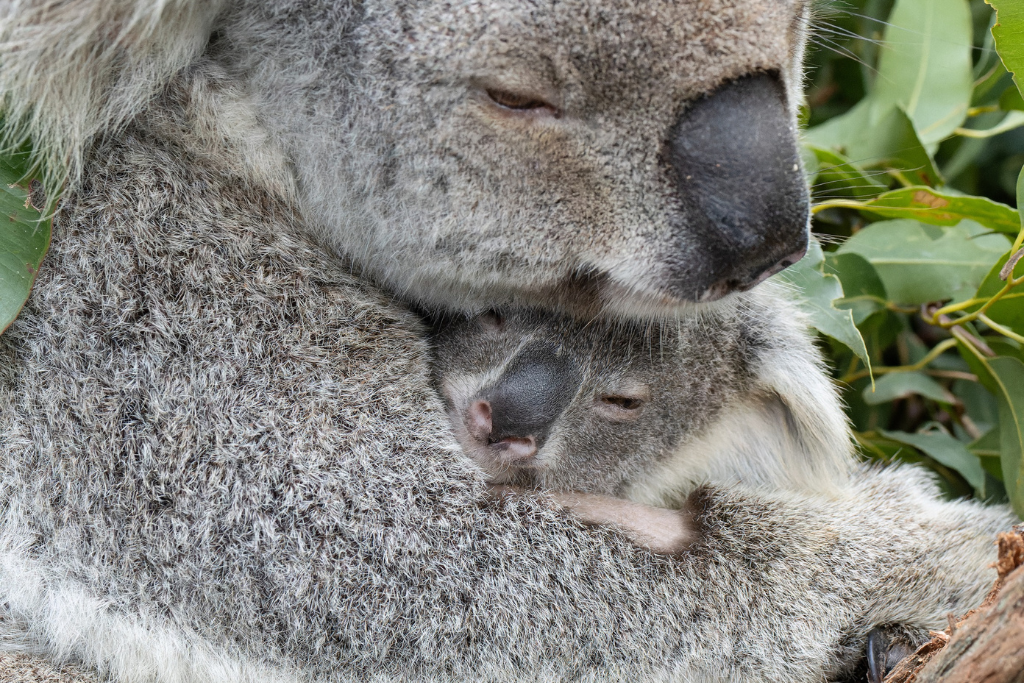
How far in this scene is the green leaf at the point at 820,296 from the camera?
2.89 meters

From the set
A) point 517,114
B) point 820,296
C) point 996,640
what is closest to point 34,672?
point 517,114

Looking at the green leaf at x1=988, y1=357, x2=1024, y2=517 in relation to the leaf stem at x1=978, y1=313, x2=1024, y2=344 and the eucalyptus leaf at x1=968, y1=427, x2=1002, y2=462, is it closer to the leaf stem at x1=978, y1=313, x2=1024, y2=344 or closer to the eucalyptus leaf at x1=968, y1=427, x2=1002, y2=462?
the leaf stem at x1=978, y1=313, x2=1024, y2=344

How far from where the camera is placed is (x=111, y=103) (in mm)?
2307

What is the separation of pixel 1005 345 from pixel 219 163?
273 centimetres

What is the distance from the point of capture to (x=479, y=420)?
2562 mm

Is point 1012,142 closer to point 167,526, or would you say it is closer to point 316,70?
point 316,70

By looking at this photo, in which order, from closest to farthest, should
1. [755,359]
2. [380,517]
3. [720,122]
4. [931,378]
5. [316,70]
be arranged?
[720,122] → [316,70] → [380,517] → [755,359] → [931,378]

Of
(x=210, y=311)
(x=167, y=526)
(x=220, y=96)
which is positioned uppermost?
(x=220, y=96)

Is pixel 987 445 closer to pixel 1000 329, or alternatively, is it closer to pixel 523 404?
pixel 1000 329

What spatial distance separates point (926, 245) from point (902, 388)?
54 centimetres

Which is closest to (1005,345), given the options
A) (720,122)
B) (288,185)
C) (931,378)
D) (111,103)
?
(931,378)

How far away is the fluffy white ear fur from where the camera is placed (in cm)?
209

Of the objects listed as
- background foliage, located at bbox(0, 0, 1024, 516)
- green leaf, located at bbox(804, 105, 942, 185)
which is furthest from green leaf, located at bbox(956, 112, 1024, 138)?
green leaf, located at bbox(804, 105, 942, 185)

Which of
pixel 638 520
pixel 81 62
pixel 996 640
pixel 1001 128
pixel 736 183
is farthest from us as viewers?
pixel 1001 128
